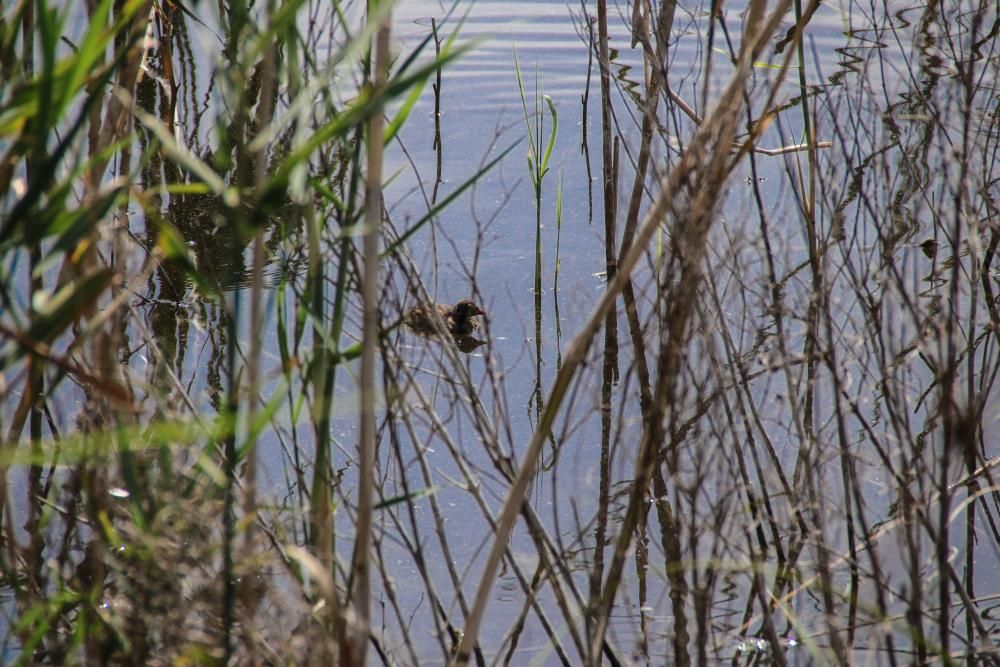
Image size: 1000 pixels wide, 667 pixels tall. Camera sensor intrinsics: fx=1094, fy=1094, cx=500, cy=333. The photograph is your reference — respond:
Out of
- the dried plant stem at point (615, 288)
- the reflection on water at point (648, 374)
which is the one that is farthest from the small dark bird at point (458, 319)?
the dried plant stem at point (615, 288)

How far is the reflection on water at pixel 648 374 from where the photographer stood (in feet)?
5.20

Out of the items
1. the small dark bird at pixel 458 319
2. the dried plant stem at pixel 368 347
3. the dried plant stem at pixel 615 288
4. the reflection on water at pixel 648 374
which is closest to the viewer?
the dried plant stem at pixel 368 347

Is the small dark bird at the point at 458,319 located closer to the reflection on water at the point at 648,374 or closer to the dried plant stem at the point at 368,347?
the reflection on water at the point at 648,374

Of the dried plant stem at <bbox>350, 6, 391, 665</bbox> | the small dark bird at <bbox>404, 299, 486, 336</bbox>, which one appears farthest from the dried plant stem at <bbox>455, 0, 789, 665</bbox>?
the small dark bird at <bbox>404, 299, 486, 336</bbox>

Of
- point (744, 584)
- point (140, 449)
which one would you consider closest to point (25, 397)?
point (140, 449)

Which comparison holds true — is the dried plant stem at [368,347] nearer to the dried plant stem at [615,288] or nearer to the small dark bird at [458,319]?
the dried plant stem at [615,288]

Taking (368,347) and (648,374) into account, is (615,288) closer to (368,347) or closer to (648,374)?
(368,347)

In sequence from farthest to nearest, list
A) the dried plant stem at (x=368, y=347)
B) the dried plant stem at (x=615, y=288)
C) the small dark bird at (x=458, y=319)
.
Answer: the small dark bird at (x=458, y=319), the dried plant stem at (x=615, y=288), the dried plant stem at (x=368, y=347)

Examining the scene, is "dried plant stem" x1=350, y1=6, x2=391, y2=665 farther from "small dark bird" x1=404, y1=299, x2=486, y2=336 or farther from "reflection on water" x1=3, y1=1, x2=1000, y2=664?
"small dark bird" x1=404, y1=299, x2=486, y2=336

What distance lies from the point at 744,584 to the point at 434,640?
2.11ft

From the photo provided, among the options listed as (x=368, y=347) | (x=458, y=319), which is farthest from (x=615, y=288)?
(x=458, y=319)

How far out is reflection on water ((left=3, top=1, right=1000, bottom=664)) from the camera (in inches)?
62.4

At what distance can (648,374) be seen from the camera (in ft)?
9.05

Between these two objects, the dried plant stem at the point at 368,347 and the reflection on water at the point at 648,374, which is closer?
the dried plant stem at the point at 368,347
